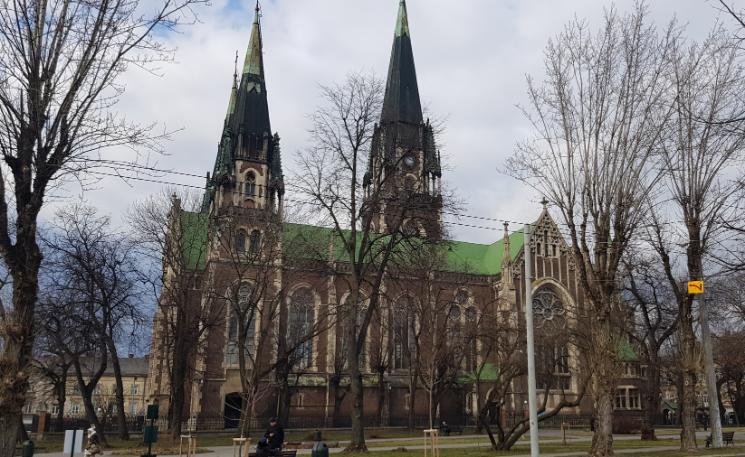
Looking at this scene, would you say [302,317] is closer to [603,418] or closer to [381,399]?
[381,399]

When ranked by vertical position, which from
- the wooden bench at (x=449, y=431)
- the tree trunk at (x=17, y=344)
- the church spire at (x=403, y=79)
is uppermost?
the church spire at (x=403, y=79)

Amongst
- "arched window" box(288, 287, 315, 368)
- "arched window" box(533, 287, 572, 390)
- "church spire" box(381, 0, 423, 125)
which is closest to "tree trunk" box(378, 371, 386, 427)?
"arched window" box(288, 287, 315, 368)

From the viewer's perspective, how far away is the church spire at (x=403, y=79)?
57875mm

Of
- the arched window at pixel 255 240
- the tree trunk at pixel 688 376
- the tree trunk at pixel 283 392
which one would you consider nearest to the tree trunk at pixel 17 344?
the tree trunk at pixel 688 376

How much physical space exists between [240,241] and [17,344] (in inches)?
1281

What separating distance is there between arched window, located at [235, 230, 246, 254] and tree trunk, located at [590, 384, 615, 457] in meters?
20.1

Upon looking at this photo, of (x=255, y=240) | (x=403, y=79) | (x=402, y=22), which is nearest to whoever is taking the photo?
(x=255, y=240)

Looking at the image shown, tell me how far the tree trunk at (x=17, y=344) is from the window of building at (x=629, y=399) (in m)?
57.3

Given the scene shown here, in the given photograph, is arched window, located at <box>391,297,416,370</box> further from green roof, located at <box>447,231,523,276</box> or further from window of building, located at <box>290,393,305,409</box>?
green roof, located at <box>447,231,523,276</box>

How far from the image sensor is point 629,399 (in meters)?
59.0

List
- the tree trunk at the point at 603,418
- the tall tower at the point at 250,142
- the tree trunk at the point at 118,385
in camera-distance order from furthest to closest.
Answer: the tall tower at the point at 250,142, the tree trunk at the point at 118,385, the tree trunk at the point at 603,418

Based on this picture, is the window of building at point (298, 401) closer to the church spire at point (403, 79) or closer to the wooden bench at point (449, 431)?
the wooden bench at point (449, 431)

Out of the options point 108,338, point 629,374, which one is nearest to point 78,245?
point 108,338

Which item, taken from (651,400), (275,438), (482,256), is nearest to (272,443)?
(275,438)
